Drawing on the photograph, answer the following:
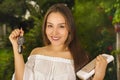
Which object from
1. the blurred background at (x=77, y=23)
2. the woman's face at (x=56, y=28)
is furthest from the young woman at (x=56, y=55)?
the blurred background at (x=77, y=23)

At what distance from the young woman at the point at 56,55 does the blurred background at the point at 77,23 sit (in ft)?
3.15

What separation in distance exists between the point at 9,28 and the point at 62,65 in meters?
1.09

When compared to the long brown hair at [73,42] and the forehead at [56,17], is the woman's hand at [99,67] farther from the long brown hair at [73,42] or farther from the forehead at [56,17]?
the forehead at [56,17]

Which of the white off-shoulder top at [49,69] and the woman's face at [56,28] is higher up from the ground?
the woman's face at [56,28]

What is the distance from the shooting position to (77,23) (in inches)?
78.5

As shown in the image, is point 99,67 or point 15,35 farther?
point 15,35

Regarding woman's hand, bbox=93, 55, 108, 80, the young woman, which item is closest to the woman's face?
the young woman

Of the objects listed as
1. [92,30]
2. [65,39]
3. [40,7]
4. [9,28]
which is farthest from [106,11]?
[65,39]

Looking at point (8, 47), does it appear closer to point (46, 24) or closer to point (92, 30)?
point (92, 30)

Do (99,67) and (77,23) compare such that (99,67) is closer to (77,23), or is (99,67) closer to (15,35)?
(15,35)

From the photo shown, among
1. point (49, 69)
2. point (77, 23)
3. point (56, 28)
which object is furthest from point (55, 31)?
point (77, 23)

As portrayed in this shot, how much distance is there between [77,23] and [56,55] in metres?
1.01

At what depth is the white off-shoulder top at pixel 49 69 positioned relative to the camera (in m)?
0.96

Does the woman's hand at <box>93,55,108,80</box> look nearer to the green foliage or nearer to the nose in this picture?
the nose
